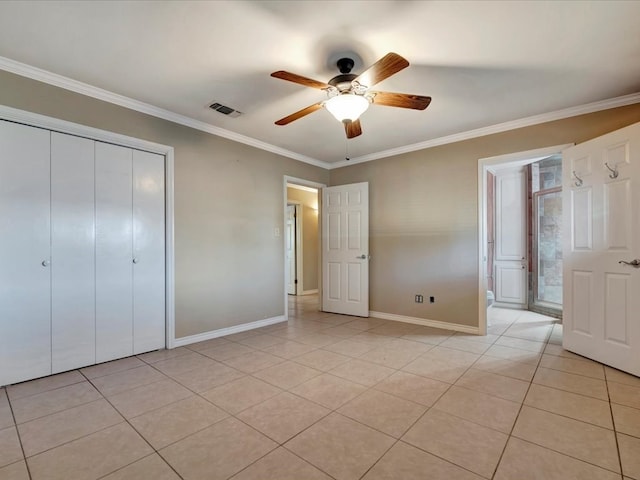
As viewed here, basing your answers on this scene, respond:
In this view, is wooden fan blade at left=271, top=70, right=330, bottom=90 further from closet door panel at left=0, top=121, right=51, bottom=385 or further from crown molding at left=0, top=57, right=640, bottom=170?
closet door panel at left=0, top=121, right=51, bottom=385

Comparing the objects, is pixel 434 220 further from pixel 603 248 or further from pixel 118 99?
pixel 118 99

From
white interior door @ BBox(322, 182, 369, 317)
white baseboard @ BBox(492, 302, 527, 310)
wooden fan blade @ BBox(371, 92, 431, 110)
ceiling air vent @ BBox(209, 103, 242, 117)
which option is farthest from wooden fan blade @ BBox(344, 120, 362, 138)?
white baseboard @ BBox(492, 302, 527, 310)

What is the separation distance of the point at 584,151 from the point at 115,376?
4875 millimetres

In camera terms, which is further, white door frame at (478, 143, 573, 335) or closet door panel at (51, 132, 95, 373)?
white door frame at (478, 143, 573, 335)

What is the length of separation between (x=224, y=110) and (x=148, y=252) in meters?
1.71

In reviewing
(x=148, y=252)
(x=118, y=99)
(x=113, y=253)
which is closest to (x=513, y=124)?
(x=118, y=99)

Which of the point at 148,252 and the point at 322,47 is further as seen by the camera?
the point at 148,252

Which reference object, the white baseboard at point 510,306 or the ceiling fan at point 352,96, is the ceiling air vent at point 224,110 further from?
the white baseboard at point 510,306

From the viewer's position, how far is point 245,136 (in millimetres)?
4039

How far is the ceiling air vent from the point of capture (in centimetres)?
315

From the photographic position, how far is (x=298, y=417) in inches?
78.4

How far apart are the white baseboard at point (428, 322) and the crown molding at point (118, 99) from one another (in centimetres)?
295

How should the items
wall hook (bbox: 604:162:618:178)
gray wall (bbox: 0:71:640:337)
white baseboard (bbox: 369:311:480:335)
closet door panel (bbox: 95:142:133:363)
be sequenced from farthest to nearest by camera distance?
white baseboard (bbox: 369:311:480:335)
gray wall (bbox: 0:71:640:337)
closet door panel (bbox: 95:142:133:363)
wall hook (bbox: 604:162:618:178)

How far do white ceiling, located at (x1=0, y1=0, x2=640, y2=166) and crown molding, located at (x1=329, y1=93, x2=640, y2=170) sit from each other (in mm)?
102
